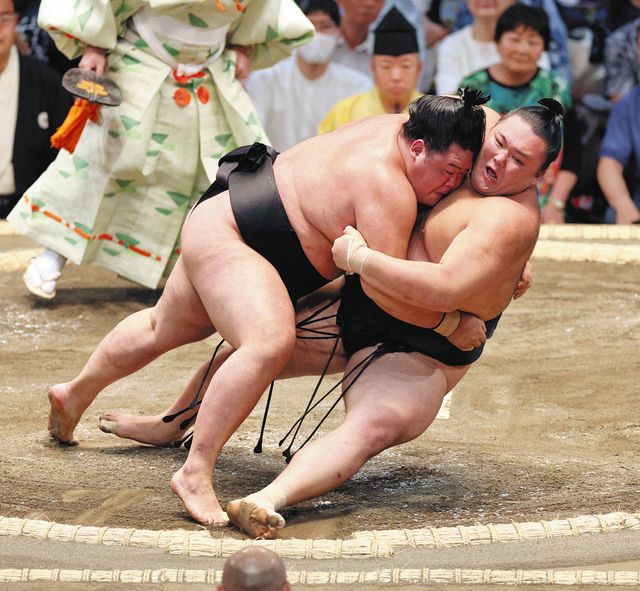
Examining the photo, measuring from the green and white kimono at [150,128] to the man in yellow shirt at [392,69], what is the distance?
3.67 feet

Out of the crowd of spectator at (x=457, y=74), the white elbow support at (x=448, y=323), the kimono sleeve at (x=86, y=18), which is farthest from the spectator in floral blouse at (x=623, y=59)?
the white elbow support at (x=448, y=323)

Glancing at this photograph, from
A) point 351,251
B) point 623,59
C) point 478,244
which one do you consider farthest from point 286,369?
point 623,59

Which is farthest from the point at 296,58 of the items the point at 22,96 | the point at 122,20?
the point at 122,20

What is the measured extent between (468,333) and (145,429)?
2.60 ft

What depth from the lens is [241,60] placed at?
4145mm

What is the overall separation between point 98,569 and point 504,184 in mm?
995

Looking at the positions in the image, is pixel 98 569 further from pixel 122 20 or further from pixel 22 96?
pixel 22 96

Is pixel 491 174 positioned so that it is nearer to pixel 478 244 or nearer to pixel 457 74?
pixel 478 244

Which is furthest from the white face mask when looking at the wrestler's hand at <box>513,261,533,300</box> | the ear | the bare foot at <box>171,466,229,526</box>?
the bare foot at <box>171,466,229,526</box>

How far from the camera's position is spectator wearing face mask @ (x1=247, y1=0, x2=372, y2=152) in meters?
5.66

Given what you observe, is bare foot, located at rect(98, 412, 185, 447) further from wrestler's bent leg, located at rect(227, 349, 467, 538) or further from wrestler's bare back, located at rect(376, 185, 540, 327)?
wrestler's bare back, located at rect(376, 185, 540, 327)

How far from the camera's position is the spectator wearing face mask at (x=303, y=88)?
5664mm

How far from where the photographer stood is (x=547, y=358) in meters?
3.75

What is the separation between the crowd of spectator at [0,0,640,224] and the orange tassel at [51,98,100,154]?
1.24 m
